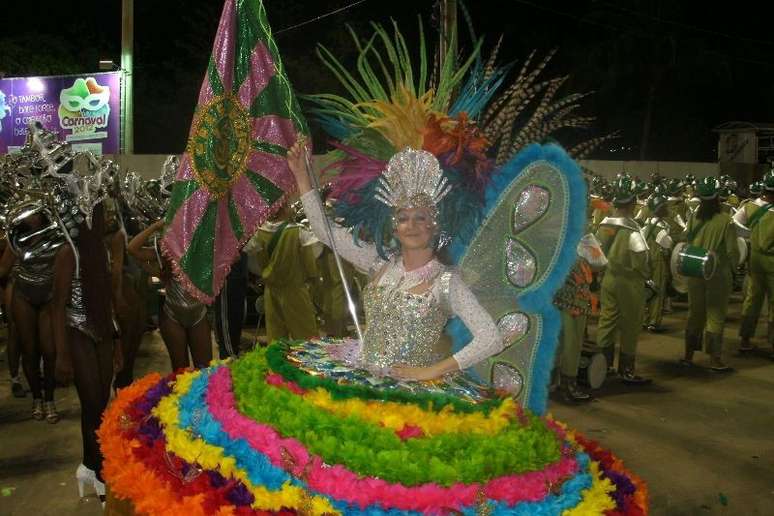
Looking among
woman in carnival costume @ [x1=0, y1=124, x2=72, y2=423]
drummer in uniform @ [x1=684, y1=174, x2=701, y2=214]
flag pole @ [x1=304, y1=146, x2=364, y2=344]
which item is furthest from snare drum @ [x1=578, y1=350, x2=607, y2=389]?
drummer in uniform @ [x1=684, y1=174, x2=701, y2=214]

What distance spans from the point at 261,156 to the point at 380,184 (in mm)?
943

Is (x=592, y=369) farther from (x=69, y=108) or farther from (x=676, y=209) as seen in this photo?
(x=69, y=108)

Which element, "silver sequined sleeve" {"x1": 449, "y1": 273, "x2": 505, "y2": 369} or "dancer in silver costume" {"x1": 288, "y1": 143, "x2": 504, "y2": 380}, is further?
"dancer in silver costume" {"x1": 288, "y1": 143, "x2": 504, "y2": 380}

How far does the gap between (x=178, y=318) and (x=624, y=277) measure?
4.85 m

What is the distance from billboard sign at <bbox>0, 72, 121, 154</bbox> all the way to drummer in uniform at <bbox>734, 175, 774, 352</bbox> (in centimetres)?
1214

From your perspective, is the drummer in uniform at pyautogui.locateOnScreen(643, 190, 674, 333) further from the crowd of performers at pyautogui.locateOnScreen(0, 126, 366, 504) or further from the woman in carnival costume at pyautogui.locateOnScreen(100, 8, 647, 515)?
the woman in carnival costume at pyautogui.locateOnScreen(100, 8, 647, 515)

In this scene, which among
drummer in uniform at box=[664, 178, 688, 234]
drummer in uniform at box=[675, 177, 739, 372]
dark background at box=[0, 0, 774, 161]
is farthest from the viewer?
dark background at box=[0, 0, 774, 161]

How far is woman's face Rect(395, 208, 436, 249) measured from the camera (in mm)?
3406

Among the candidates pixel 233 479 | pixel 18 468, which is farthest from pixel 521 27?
pixel 233 479

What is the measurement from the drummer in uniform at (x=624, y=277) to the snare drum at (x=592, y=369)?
0.50m

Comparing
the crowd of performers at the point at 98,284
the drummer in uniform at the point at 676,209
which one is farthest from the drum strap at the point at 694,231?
the crowd of performers at the point at 98,284

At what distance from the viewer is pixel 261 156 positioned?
424 cm

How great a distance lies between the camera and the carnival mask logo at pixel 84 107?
1634cm

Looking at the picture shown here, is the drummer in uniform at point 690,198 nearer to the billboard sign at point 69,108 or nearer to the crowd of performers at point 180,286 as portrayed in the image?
the crowd of performers at point 180,286
